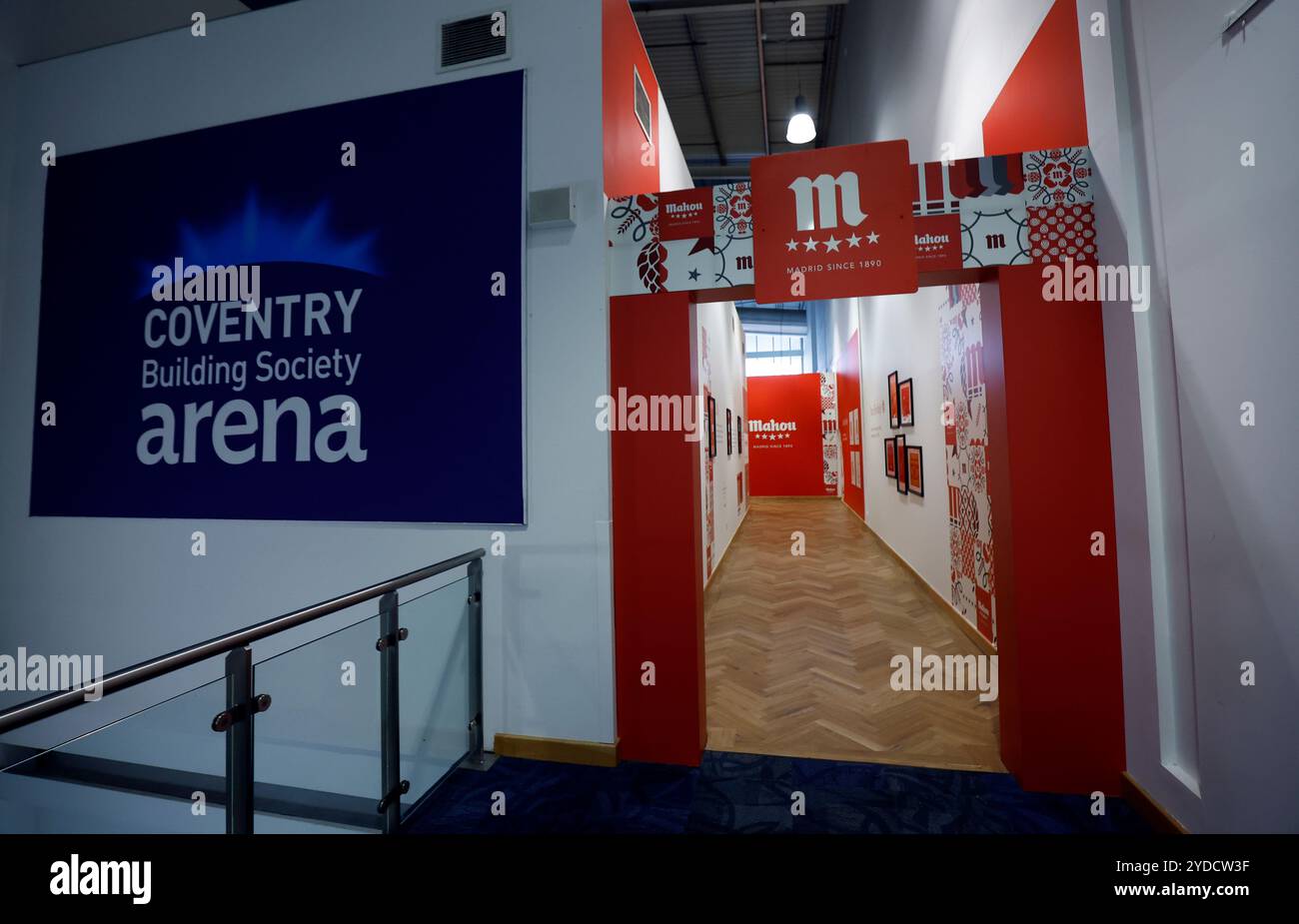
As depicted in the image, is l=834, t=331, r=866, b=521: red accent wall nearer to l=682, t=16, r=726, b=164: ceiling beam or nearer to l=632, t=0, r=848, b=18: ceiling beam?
l=682, t=16, r=726, b=164: ceiling beam

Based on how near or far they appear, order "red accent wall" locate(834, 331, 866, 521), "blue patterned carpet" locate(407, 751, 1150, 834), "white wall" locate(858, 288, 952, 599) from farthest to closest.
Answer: "red accent wall" locate(834, 331, 866, 521) < "white wall" locate(858, 288, 952, 599) < "blue patterned carpet" locate(407, 751, 1150, 834)

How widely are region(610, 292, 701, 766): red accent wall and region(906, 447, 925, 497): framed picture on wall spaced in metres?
3.23

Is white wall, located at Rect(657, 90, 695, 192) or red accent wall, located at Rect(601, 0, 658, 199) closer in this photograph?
red accent wall, located at Rect(601, 0, 658, 199)

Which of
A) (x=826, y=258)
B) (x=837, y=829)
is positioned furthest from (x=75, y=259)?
(x=837, y=829)

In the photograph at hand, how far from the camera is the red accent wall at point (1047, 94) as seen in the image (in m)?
2.19

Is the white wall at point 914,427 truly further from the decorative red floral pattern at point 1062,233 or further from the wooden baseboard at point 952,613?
the decorative red floral pattern at point 1062,233

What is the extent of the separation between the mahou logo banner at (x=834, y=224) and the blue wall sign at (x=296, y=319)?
1.19 meters

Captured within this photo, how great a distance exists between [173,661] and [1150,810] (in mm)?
3083

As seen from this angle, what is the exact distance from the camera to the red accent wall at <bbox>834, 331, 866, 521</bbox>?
9000 millimetres

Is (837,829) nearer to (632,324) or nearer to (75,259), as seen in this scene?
(632,324)

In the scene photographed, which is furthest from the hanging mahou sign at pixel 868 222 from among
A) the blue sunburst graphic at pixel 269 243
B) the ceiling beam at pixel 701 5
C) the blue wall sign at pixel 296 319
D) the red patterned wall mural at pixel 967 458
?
the ceiling beam at pixel 701 5

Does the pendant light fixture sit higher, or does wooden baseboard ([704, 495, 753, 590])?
the pendant light fixture

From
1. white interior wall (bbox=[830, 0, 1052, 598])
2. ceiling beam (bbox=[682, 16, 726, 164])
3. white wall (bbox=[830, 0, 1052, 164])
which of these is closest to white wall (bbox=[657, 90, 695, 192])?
white interior wall (bbox=[830, 0, 1052, 598])

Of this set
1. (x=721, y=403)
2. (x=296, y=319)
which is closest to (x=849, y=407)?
(x=721, y=403)
